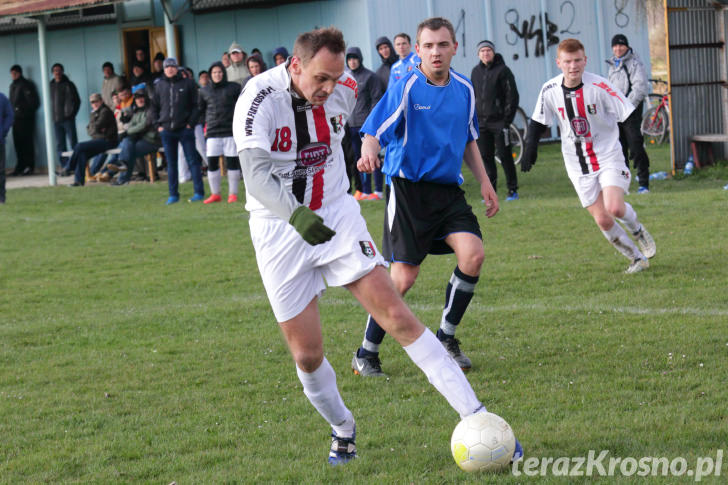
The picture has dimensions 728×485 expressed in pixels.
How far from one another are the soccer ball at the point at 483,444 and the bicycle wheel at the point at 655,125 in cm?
1781

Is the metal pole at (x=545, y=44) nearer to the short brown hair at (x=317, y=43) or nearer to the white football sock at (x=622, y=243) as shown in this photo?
the white football sock at (x=622, y=243)

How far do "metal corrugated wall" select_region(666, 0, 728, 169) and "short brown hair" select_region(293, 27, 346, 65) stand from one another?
42.4ft

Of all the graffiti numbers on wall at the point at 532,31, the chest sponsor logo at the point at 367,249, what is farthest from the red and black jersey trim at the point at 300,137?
the graffiti numbers on wall at the point at 532,31

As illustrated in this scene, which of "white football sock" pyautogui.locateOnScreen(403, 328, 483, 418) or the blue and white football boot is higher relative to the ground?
"white football sock" pyautogui.locateOnScreen(403, 328, 483, 418)

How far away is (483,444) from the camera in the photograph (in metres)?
4.19

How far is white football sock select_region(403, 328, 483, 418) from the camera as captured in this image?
4.33 m

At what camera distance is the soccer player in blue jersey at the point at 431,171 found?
6188 millimetres

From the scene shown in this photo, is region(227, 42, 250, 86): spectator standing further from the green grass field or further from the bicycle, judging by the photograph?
the bicycle

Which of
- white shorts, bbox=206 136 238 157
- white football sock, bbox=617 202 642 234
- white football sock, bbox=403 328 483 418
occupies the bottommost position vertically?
white football sock, bbox=403 328 483 418

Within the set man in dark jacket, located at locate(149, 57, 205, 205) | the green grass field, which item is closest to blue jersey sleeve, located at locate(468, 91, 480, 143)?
the green grass field

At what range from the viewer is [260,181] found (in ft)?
14.1

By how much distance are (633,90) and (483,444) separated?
38.4 ft

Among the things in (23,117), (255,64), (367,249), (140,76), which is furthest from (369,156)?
Result: (23,117)

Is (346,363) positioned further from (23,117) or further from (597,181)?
(23,117)
